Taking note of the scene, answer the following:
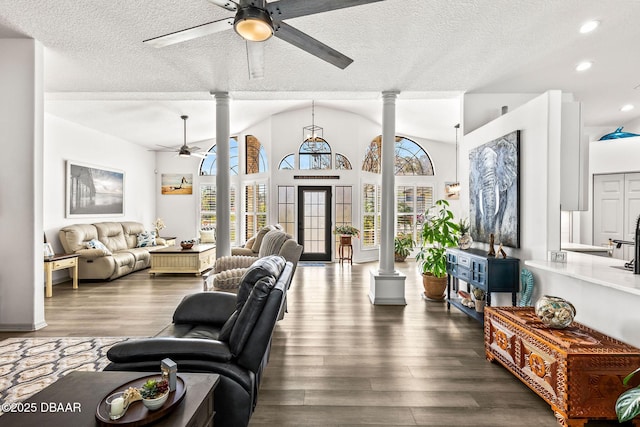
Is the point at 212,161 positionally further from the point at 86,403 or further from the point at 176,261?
the point at 86,403

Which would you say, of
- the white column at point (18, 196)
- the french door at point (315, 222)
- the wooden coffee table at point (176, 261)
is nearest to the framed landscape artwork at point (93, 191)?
the wooden coffee table at point (176, 261)

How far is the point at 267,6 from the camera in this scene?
214 cm

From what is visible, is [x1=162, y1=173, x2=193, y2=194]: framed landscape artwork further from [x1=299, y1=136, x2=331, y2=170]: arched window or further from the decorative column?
the decorative column

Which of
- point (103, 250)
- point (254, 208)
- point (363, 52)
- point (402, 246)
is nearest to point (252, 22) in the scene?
point (363, 52)

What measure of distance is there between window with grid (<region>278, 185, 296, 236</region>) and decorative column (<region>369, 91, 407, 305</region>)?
394 cm

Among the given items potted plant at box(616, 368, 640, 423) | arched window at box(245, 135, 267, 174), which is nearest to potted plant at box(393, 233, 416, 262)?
arched window at box(245, 135, 267, 174)

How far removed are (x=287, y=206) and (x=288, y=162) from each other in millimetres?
1158

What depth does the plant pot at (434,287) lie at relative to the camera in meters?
4.66

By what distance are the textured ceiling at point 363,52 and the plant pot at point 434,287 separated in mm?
2732

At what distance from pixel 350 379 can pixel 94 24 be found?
3970mm

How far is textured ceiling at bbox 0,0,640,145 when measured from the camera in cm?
284

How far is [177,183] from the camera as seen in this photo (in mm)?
9039

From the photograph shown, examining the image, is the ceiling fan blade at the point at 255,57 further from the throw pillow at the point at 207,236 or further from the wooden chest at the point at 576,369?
the throw pillow at the point at 207,236

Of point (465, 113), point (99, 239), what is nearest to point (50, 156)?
point (99, 239)
